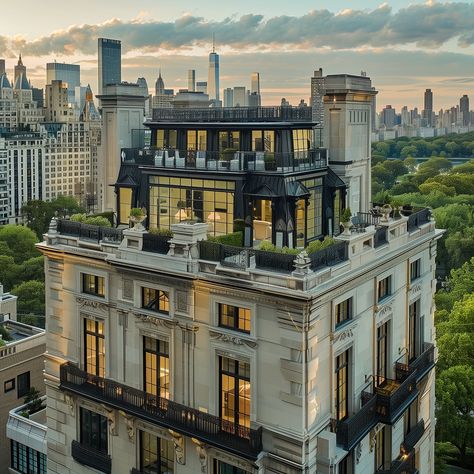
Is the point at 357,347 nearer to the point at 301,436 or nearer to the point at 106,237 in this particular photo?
the point at 301,436

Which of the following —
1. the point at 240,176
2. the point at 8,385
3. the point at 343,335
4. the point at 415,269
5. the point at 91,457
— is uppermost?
the point at 240,176

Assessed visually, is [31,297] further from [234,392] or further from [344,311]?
[344,311]

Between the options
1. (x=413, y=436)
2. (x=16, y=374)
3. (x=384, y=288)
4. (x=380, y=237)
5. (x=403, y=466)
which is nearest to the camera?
(x=380, y=237)

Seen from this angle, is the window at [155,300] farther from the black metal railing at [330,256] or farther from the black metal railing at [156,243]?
the black metal railing at [330,256]

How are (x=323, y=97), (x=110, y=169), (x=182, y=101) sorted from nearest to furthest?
1. (x=323, y=97)
2. (x=110, y=169)
3. (x=182, y=101)

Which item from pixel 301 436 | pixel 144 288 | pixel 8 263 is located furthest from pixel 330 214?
pixel 8 263

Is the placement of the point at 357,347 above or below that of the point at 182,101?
below

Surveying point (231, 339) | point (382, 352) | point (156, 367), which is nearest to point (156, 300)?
point (156, 367)

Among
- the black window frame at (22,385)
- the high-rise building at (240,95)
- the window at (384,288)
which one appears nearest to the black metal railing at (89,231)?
the window at (384,288)
